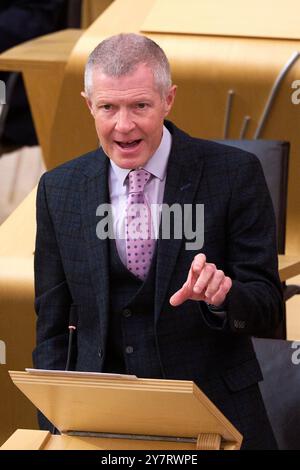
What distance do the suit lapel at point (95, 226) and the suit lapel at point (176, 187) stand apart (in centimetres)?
9

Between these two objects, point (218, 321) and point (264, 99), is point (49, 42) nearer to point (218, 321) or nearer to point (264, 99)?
point (264, 99)

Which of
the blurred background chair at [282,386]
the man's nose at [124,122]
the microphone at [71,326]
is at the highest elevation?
the man's nose at [124,122]

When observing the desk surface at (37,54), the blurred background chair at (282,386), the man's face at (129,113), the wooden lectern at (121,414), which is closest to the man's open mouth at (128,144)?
the man's face at (129,113)

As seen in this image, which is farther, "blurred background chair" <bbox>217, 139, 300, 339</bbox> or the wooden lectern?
"blurred background chair" <bbox>217, 139, 300, 339</bbox>

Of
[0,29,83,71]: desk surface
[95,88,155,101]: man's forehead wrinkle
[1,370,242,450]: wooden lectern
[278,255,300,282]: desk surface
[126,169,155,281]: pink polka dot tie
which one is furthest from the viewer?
[0,29,83,71]: desk surface

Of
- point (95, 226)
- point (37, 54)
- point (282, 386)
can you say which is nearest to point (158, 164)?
point (95, 226)

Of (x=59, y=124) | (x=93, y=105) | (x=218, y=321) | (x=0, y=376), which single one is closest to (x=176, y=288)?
(x=218, y=321)

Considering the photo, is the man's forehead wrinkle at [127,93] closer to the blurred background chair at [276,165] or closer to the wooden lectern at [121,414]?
the wooden lectern at [121,414]

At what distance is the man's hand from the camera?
182 cm

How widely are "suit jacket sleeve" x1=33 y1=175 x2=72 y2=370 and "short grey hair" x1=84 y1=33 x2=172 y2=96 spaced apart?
0.29m

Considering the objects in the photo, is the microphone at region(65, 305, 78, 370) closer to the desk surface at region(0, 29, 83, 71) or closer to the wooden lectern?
the wooden lectern

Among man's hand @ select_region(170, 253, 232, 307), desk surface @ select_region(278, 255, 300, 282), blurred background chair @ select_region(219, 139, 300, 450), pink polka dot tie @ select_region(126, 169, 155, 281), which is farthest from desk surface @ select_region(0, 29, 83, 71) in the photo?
man's hand @ select_region(170, 253, 232, 307)

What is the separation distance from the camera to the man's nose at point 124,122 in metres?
2.00
